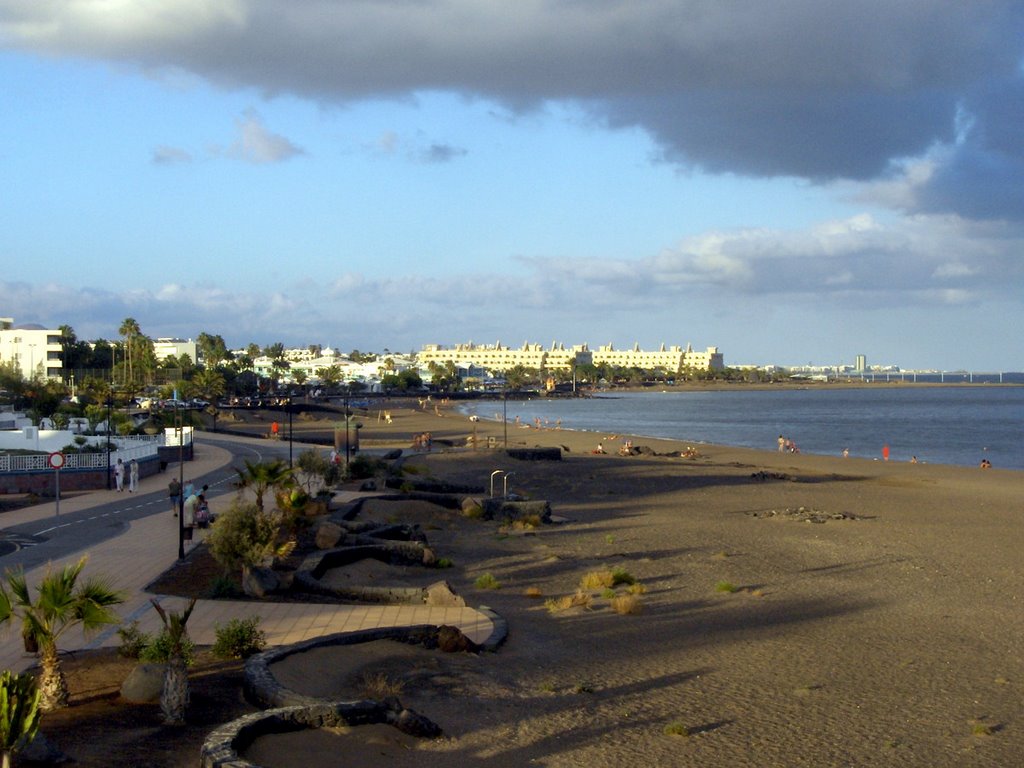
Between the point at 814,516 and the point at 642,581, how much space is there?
37.0 ft

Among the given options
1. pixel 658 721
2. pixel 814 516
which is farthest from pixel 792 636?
pixel 814 516

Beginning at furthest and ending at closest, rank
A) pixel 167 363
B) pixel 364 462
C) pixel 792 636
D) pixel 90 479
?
pixel 167 363 → pixel 364 462 → pixel 90 479 → pixel 792 636

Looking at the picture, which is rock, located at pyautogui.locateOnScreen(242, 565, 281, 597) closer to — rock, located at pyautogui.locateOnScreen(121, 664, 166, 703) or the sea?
rock, located at pyautogui.locateOnScreen(121, 664, 166, 703)

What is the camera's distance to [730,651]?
41.1ft

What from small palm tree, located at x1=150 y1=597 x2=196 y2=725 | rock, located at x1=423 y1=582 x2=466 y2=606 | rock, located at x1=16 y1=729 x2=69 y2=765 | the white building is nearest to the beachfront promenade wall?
rock, located at x1=423 y1=582 x2=466 y2=606

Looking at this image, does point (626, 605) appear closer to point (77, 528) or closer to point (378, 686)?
point (378, 686)

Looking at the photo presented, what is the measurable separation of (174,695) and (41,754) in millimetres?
1479

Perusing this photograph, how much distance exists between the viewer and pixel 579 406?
456 feet

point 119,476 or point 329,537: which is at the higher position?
point 329,537

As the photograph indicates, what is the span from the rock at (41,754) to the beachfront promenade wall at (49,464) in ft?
70.7

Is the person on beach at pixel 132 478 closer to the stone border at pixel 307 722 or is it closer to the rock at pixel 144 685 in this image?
the rock at pixel 144 685

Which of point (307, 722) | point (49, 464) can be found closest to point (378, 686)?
point (307, 722)

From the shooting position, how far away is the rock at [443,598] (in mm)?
13945

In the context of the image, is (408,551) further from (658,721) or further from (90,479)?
(90,479)
